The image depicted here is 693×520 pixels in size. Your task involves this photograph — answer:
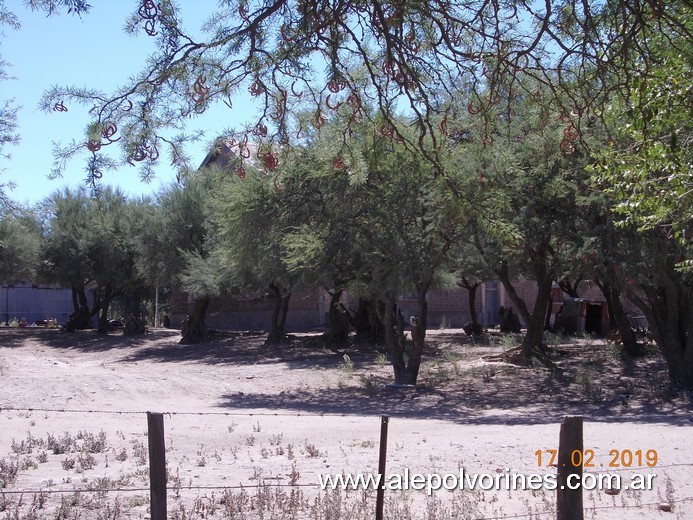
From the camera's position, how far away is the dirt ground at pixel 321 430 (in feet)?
25.7

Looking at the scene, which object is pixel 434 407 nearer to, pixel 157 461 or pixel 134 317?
pixel 157 461

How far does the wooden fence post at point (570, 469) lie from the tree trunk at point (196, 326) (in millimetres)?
29404

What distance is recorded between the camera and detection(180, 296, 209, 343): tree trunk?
113 feet

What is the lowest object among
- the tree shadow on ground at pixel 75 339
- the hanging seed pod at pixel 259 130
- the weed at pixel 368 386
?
the weed at pixel 368 386

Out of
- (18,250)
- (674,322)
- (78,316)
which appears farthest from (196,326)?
(674,322)

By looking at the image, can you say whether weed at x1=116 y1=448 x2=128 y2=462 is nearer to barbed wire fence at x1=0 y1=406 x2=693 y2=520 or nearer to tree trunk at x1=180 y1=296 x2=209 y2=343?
barbed wire fence at x1=0 y1=406 x2=693 y2=520

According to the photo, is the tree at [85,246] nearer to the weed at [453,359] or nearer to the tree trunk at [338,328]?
the tree trunk at [338,328]

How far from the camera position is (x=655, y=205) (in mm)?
8320

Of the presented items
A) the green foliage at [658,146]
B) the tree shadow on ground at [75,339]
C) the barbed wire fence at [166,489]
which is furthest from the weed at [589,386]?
the tree shadow on ground at [75,339]

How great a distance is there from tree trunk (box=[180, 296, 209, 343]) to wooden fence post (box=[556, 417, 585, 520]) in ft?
96.5

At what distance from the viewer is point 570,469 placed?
5723mm

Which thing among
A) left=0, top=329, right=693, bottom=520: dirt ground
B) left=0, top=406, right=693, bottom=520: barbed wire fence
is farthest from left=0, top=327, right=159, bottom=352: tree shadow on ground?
left=0, top=406, right=693, bottom=520: barbed wire fence

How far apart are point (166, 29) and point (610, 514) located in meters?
7.05

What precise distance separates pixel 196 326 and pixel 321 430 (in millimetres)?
22104
